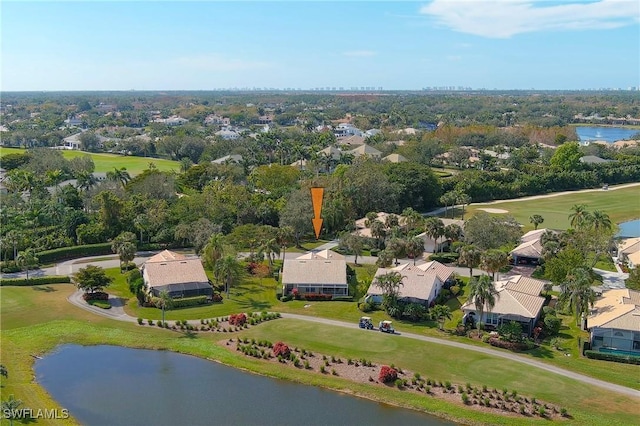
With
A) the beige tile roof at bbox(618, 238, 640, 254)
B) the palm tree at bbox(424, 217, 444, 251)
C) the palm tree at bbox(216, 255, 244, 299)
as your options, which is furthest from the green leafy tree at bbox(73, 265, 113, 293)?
the beige tile roof at bbox(618, 238, 640, 254)

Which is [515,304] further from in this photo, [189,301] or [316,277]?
[189,301]

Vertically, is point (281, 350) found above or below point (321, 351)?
above

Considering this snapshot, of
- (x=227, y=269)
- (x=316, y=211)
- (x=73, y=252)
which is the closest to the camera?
(x=227, y=269)

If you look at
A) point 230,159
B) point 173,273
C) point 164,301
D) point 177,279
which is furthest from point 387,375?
point 230,159

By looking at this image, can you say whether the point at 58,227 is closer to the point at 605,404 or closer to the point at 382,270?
the point at 382,270

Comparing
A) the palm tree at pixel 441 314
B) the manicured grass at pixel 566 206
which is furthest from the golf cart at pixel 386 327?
the manicured grass at pixel 566 206

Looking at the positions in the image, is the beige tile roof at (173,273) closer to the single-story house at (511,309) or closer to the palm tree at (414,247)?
the palm tree at (414,247)

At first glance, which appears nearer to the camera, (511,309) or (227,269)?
(511,309)
